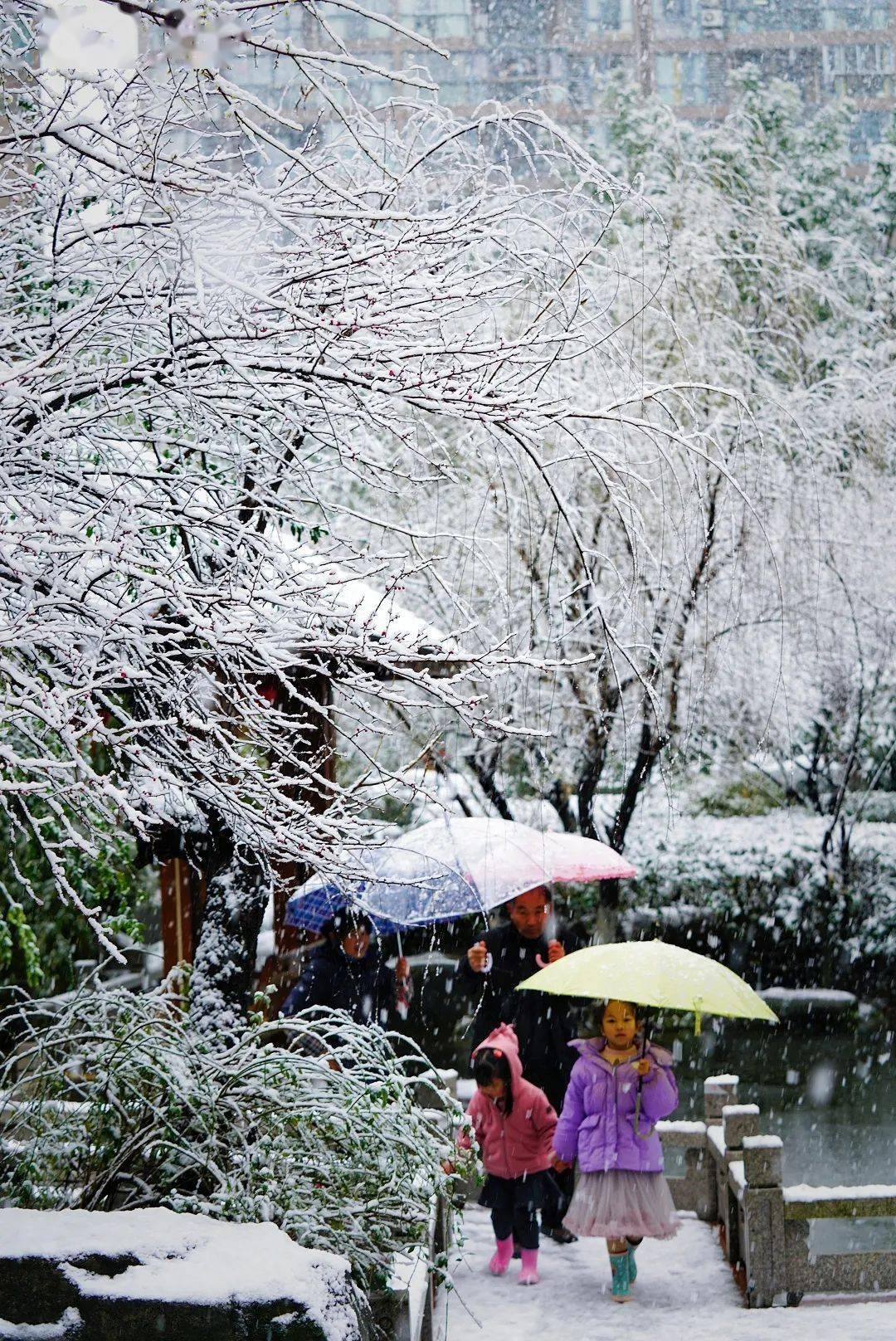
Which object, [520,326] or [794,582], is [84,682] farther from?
[794,582]

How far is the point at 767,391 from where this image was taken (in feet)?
32.6

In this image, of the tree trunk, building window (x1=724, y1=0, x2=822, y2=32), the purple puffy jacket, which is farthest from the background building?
the tree trunk

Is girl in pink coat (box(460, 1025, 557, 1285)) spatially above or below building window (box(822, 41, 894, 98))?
below

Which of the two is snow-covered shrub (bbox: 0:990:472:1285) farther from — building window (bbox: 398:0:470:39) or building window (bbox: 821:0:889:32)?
building window (bbox: 821:0:889:32)

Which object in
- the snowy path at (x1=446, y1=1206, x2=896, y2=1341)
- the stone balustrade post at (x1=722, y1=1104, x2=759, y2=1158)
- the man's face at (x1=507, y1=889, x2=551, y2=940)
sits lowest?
the snowy path at (x1=446, y1=1206, x2=896, y2=1341)

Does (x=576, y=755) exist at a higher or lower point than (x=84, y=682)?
higher

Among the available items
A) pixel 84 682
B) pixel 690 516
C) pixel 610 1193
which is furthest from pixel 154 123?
pixel 610 1193

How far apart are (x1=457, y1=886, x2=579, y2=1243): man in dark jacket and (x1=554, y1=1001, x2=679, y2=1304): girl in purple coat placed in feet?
2.19

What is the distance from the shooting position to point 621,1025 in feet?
21.6

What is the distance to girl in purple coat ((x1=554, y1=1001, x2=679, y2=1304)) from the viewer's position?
6250 mm

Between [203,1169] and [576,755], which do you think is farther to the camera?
[576,755]

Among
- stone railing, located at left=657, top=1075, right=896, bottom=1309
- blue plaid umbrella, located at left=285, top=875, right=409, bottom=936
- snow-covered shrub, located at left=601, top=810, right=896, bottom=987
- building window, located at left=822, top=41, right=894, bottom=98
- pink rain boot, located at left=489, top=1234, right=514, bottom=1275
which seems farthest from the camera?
building window, located at left=822, top=41, right=894, bottom=98

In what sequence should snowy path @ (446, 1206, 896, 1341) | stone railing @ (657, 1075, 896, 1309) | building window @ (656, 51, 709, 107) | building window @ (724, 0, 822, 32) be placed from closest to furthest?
snowy path @ (446, 1206, 896, 1341), stone railing @ (657, 1075, 896, 1309), building window @ (724, 0, 822, 32), building window @ (656, 51, 709, 107)

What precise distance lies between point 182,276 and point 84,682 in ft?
3.98
